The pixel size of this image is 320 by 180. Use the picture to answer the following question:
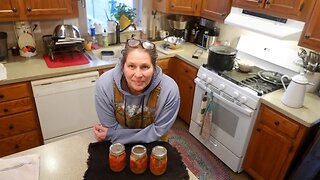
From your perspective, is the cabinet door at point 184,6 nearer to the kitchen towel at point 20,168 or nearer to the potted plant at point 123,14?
the potted plant at point 123,14

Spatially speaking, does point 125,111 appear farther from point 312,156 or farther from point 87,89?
point 312,156

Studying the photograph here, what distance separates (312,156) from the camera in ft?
5.10

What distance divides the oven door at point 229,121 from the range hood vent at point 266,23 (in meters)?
0.63

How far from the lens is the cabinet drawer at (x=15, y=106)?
6.43ft

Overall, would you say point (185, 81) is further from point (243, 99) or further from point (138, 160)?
point (138, 160)

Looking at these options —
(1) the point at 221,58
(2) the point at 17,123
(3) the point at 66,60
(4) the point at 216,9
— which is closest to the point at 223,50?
(1) the point at 221,58

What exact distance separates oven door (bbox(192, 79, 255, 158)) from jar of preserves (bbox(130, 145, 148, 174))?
1251 millimetres

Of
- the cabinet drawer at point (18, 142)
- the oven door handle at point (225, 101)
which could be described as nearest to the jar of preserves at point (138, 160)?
the oven door handle at point (225, 101)

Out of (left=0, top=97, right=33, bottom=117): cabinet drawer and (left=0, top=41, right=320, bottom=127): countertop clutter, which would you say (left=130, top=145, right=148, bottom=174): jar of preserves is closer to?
(left=0, top=41, right=320, bottom=127): countertop clutter

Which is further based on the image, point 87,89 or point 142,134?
point 87,89

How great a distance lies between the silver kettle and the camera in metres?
1.70

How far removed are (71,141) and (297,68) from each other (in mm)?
1925

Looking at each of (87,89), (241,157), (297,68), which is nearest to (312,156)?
(241,157)

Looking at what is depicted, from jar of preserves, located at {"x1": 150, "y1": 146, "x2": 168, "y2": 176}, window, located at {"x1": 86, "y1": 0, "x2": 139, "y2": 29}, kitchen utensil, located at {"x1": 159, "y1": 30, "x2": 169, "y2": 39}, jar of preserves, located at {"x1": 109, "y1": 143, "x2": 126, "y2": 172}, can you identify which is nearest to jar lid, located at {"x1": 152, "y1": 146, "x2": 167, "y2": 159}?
jar of preserves, located at {"x1": 150, "y1": 146, "x2": 168, "y2": 176}
